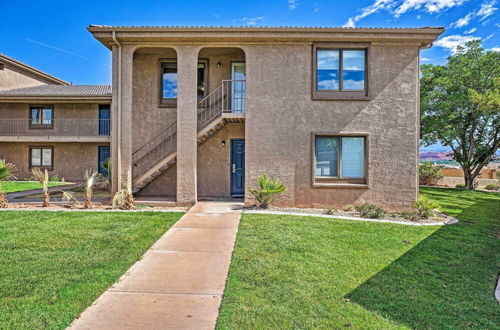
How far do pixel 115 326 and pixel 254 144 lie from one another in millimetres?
8133

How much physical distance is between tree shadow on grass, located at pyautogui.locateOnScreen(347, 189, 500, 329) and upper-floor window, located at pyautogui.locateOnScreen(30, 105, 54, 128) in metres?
23.8

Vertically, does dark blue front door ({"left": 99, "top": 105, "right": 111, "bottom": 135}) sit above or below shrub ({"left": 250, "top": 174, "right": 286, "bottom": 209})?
above

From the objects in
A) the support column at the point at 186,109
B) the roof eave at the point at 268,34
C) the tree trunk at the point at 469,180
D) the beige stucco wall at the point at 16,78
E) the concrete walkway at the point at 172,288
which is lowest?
the concrete walkway at the point at 172,288

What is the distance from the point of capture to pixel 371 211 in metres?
10.3

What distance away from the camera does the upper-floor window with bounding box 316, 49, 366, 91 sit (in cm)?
1123

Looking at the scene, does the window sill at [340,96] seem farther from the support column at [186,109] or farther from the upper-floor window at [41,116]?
the upper-floor window at [41,116]

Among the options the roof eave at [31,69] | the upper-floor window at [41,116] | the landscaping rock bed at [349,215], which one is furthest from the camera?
the roof eave at [31,69]

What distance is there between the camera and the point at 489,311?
14.2 ft

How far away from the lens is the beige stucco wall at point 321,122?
436 inches

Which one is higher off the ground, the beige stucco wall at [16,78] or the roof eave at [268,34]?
the beige stucco wall at [16,78]

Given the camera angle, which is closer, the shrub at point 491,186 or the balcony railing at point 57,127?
the balcony railing at point 57,127

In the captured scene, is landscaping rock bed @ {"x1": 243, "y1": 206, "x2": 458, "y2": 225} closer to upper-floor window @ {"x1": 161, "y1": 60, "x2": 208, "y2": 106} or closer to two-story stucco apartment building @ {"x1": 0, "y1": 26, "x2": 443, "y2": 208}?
two-story stucco apartment building @ {"x1": 0, "y1": 26, "x2": 443, "y2": 208}

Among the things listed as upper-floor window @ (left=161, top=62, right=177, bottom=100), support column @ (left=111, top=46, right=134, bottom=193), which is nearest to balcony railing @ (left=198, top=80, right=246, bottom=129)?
upper-floor window @ (left=161, top=62, right=177, bottom=100)

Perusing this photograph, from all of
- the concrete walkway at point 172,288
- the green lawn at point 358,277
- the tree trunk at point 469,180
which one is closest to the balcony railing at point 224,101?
the green lawn at point 358,277
